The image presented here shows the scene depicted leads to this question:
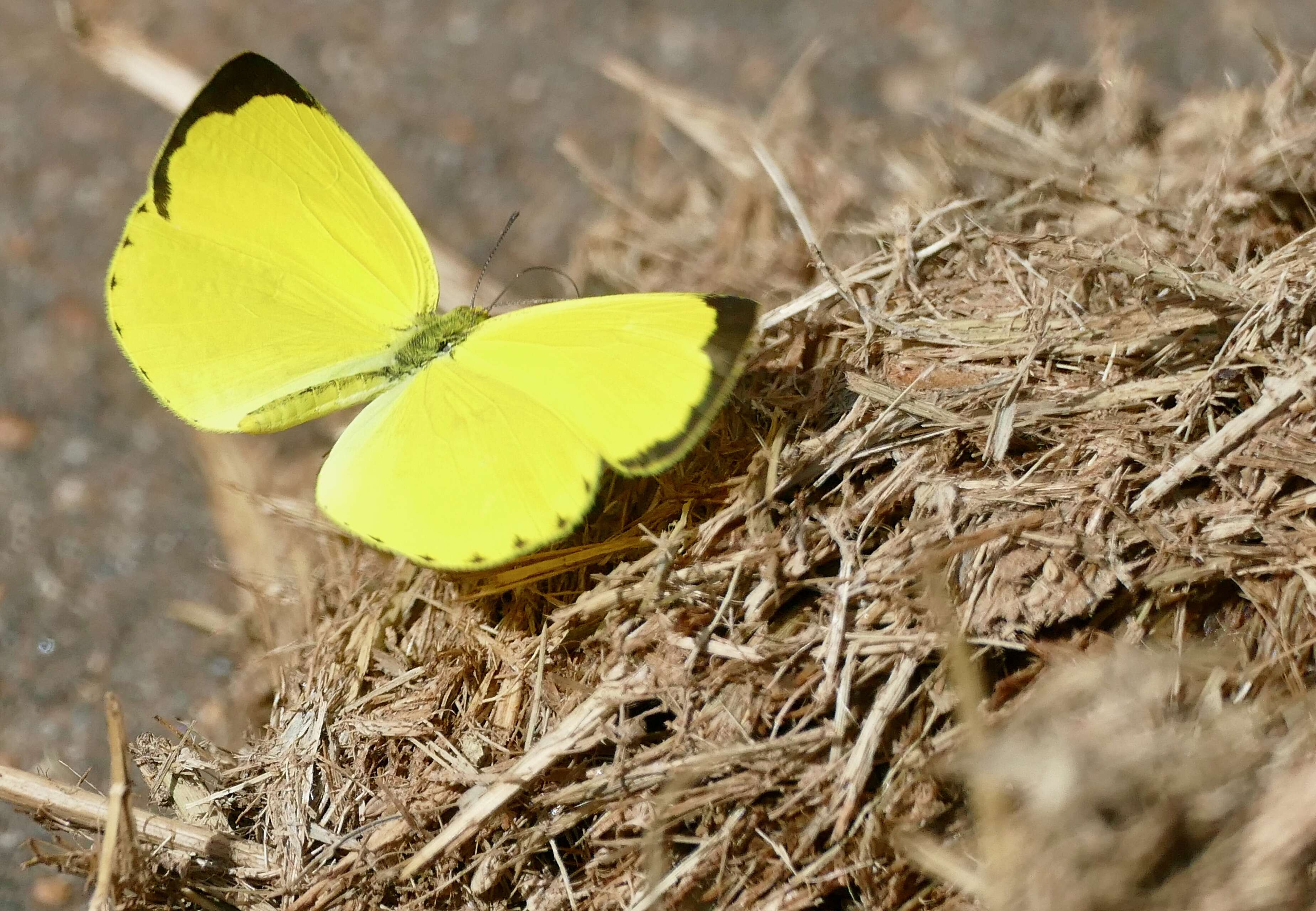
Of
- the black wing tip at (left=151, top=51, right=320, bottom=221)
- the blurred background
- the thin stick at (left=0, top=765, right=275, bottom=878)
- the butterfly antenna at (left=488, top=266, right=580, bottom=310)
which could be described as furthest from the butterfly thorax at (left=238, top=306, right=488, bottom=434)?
the blurred background

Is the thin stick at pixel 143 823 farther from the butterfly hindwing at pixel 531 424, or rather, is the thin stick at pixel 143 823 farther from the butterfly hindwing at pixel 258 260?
the butterfly hindwing at pixel 258 260

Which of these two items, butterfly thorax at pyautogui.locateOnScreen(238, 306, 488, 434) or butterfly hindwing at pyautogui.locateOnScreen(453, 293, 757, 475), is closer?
butterfly hindwing at pyautogui.locateOnScreen(453, 293, 757, 475)

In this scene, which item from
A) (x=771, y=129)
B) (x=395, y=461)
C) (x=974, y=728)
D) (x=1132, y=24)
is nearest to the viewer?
(x=974, y=728)

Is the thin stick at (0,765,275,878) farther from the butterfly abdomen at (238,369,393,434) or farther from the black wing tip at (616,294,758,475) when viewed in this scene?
the black wing tip at (616,294,758,475)

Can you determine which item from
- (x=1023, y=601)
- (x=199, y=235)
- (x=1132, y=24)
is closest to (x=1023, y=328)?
(x=1023, y=601)

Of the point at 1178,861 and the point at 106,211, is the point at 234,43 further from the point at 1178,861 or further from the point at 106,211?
the point at 1178,861

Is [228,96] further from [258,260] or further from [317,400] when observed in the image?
[317,400]

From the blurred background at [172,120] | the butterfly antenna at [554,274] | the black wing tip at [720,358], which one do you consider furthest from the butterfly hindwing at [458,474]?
the blurred background at [172,120]
